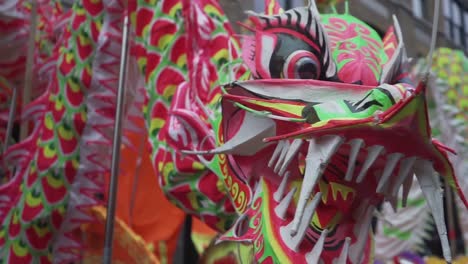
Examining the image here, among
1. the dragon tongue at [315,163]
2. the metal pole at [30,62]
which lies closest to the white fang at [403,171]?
the dragon tongue at [315,163]

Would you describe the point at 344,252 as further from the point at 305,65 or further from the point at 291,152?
the point at 305,65

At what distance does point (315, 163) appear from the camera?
1.21 m

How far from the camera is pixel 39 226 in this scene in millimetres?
2461

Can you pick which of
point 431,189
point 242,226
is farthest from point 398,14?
point 431,189

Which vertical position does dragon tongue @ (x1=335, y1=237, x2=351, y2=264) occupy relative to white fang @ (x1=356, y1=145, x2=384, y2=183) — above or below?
below

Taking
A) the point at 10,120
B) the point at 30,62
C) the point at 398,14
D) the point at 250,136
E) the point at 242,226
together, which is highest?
the point at 398,14

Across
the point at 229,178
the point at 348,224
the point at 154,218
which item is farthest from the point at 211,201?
the point at 154,218

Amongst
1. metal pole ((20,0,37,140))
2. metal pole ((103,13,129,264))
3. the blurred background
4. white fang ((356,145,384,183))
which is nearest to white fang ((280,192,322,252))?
white fang ((356,145,384,183))

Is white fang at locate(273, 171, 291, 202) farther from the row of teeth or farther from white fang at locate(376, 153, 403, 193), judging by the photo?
white fang at locate(376, 153, 403, 193)

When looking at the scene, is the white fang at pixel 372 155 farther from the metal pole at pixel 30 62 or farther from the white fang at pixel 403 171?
the metal pole at pixel 30 62

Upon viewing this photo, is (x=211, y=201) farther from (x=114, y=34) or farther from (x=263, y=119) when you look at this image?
(x=114, y=34)

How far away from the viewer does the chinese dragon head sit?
120 centimetres

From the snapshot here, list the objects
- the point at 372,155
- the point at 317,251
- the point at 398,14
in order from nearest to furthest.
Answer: the point at 372,155, the point at 317,251, the point at 398,14

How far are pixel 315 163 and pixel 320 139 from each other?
0.05m
